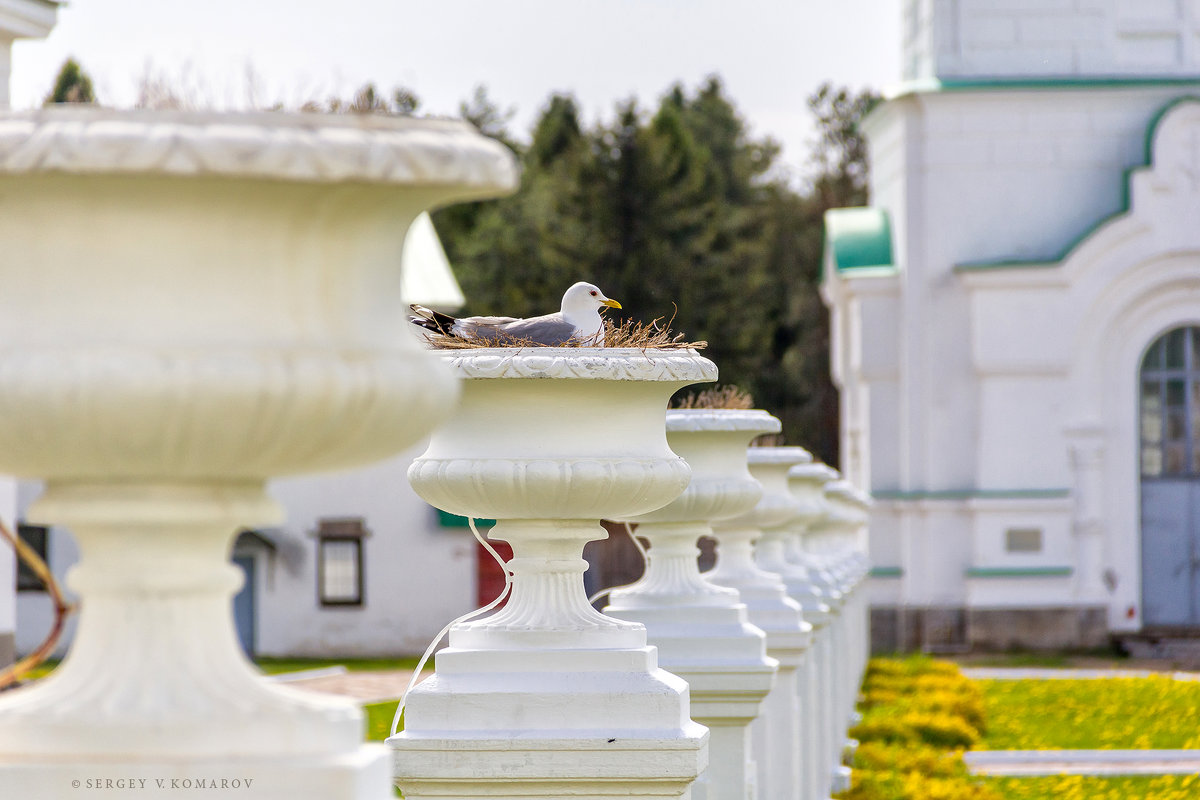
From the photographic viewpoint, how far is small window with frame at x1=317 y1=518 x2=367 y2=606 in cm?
2803

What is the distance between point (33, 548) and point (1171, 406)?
16726 mm

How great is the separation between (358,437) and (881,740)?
11.6 metres

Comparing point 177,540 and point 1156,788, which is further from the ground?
point 177,540

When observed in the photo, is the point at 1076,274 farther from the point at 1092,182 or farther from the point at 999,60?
the point at 999,60

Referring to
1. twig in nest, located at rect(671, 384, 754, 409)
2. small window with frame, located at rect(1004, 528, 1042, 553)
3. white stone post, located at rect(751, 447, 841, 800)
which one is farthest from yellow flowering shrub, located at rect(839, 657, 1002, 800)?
twig in nest, located at rect(671, 384, 754, 409)

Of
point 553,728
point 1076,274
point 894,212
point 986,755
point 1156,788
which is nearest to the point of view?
point 553,728

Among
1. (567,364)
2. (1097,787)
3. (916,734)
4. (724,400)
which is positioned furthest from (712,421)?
(916,734)

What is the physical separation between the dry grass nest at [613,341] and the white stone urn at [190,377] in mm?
1676

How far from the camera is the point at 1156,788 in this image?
11.6 metres

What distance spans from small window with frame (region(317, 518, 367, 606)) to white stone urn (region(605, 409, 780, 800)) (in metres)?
23.1

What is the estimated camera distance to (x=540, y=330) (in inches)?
161

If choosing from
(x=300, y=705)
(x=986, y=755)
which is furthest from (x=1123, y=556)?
(x=300, y=705)

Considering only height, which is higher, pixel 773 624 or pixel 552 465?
pixel 552 465

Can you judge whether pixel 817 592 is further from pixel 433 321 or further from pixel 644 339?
pixel 433 321
